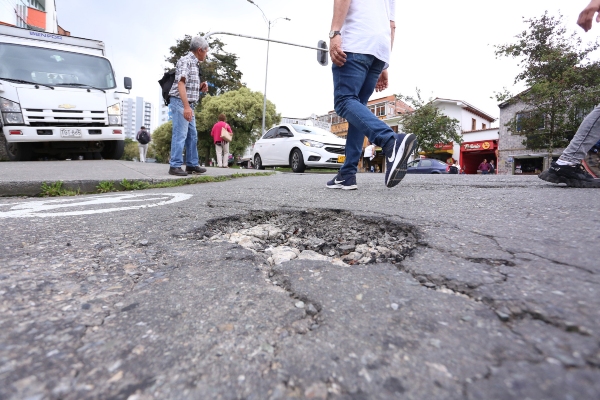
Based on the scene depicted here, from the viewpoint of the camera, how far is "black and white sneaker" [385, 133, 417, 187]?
2.58m

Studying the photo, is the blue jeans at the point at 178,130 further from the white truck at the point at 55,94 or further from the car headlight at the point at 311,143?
the car headlight at the point at 311,143

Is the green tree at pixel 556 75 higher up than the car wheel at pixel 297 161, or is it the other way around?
the green tree at pixel 556 75

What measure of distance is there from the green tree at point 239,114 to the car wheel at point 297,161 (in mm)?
17673

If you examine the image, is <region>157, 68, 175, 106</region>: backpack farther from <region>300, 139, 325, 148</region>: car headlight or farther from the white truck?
<region>300, 139, 325, 148</region>: car headlight

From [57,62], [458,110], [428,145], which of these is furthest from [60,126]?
[458,110]

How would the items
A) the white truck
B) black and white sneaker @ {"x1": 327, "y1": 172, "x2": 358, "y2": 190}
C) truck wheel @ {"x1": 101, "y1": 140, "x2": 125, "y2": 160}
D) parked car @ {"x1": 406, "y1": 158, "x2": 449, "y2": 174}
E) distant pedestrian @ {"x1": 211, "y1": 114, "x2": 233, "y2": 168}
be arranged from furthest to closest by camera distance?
parked car @ {"x1": 406, "y1": 158, "x2": 449, "y2": 174} < distant pedestrian @ {"x1": 211, "y1": 114, "x2": 233, "y2": 168} < truck wheel @ {"x1": 101, "y1": 140, "x2": 125, "y2": 160} < the white truck < black and white sneaker @ {"x1": 327, "y1": 172, "x2": 358, "y2": 190}

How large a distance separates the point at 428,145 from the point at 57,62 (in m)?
23.8

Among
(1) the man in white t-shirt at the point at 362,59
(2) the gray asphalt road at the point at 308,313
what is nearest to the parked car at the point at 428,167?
(1) the man in white t-shirt at the point at 362,59

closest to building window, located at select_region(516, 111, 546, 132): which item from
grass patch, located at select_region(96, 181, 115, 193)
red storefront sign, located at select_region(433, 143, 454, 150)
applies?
red storefront sign, located at select_region(433, 143, 454, 150)

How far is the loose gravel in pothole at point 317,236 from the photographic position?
4.68 feet

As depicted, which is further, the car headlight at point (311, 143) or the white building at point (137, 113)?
the white building at point (137, 113)

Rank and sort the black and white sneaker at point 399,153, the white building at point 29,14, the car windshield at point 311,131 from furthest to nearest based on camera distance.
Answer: the white building at point 29,14, the car windshield at point 311,131, the black and white sneaker at point 399,153

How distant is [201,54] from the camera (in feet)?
16.0

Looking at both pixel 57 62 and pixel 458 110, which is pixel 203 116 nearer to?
pixel 57 62
